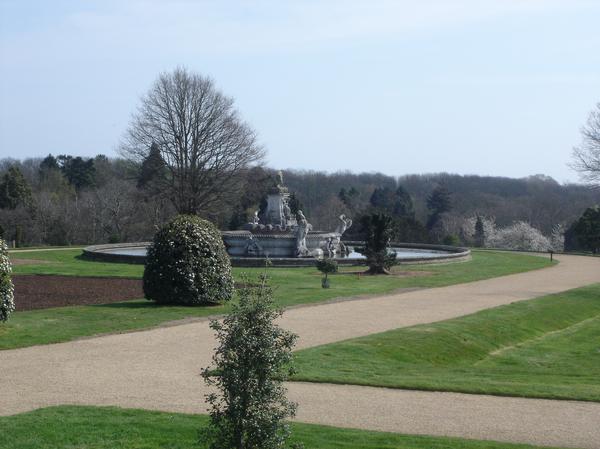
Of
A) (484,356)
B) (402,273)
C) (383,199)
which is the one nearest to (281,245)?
(402,273)

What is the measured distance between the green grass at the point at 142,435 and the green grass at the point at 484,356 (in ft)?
11.0

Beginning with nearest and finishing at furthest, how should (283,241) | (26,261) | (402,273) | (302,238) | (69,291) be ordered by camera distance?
(69,291), (402,273), (26,261), (302,238), (283,241)

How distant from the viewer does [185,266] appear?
21.9 m

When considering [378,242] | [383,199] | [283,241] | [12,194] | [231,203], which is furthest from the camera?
[383,199]

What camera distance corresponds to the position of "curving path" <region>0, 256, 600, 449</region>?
34.7 ft

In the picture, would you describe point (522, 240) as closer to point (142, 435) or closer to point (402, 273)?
point (402, 273)

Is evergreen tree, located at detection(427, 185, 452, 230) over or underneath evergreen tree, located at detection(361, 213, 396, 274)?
over

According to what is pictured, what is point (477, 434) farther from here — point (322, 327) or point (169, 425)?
point (322, 327)

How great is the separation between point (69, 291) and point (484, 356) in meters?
13.7

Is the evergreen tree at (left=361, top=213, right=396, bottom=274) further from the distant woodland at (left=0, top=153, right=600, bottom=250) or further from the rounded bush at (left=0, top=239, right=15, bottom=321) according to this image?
the rounded bush at (left=0, top=239, right=15, bottom=321)

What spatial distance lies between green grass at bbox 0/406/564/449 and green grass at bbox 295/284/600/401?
11.0ft

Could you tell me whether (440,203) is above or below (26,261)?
above

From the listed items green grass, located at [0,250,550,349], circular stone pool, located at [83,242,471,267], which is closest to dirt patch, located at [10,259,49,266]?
green grass, located at [0,250,550,349]

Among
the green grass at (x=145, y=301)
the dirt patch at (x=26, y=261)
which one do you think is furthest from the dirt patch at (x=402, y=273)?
the dirt patch at (x=26, y=261)
